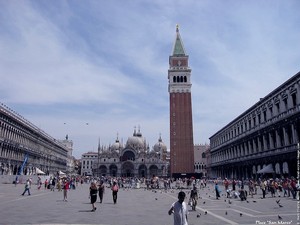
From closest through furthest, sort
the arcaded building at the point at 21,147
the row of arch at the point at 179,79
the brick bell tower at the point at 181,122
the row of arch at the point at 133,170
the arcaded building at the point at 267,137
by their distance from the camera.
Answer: the arcaded building at the point at 267,137 → the arcaded building at the point at 21,147 → the brick bell tower at the point at 181,122 → the row of arch at the point at 179,79 → the row of arch at the point at 133,170

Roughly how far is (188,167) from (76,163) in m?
107

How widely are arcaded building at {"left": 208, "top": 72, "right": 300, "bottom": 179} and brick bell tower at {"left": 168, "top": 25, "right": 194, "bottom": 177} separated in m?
12.1

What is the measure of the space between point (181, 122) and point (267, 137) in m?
36.6

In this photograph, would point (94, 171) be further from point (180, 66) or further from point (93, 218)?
point (93, 218)

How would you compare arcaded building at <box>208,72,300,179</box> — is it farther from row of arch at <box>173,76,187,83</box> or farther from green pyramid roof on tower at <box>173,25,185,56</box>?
green pyramid roof on tower at <box>173,25,185,56</box>

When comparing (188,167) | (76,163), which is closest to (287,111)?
(188,167)

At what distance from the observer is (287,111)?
36000 millimetres

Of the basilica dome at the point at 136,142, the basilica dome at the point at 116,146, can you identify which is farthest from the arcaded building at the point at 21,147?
the basilica dome at the point at 136,142

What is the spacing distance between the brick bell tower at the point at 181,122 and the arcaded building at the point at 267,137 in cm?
1208

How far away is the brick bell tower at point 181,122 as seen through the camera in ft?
251

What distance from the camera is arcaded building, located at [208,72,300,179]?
114 ft

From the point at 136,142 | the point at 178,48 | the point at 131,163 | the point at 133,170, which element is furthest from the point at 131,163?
the point at 178,48

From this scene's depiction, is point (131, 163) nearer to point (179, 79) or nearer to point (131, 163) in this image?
point (131, 163)

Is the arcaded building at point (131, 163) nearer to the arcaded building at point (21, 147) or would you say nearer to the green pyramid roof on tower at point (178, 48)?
the arcaded building at point (21, 147)
